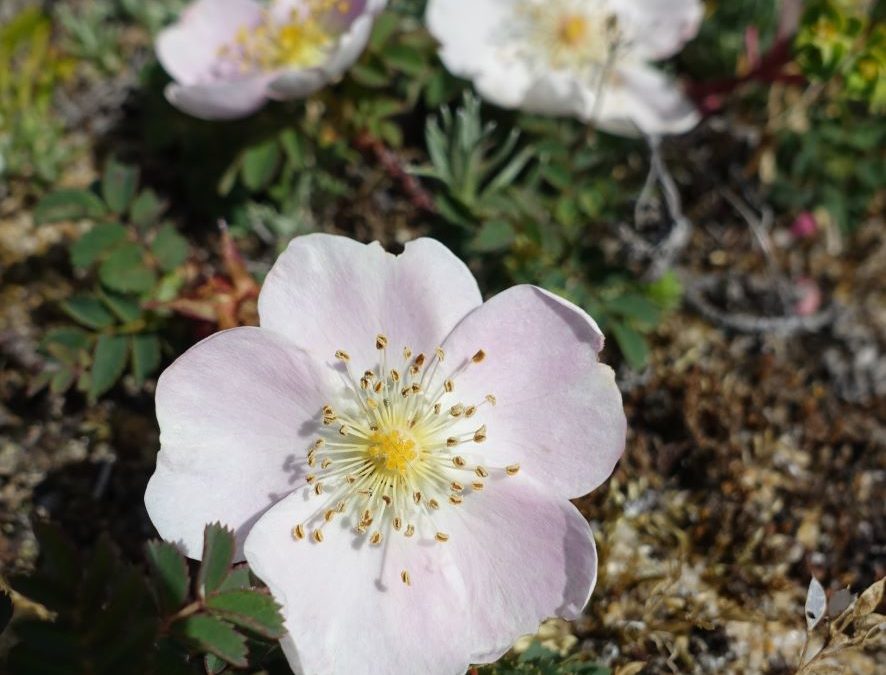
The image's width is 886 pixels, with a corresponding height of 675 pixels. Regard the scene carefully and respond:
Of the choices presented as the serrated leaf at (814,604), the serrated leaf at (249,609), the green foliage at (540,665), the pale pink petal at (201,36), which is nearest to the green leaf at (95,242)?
the pale pink petal at (201,36)

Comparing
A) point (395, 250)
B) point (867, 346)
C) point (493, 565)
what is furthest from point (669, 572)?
point (395, 250)

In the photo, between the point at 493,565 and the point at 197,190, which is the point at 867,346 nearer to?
the point at 493,565

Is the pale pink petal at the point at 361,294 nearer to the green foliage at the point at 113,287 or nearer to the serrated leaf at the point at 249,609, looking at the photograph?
the serrated leaf at the point at 249,609

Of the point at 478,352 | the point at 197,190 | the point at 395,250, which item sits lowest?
the point at 395,250

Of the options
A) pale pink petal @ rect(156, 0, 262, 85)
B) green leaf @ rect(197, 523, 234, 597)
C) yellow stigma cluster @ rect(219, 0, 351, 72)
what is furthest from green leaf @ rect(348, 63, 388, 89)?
green leaf @ rect(197, 523, 234, 597)

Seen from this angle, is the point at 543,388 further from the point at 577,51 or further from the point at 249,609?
the point at 577,51
